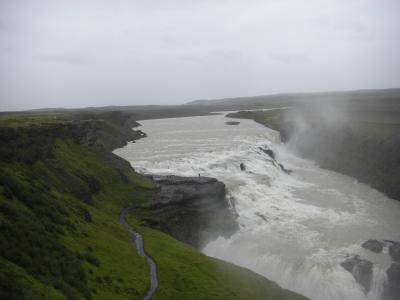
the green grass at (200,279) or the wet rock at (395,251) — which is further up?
the green grass at (200,279)

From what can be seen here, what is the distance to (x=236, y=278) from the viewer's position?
34406 mm

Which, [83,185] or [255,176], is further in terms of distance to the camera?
[255,176]

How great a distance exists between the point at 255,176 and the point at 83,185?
3704 centimetres

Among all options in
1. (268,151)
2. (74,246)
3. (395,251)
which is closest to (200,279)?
(74,246)

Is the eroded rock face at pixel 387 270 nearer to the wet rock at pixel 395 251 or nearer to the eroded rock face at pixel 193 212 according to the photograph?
the wet rock at pixel 395 251

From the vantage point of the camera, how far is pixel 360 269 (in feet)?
129

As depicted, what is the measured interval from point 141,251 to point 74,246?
8.08 m

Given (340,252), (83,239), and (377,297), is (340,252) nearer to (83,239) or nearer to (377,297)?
(377,297)

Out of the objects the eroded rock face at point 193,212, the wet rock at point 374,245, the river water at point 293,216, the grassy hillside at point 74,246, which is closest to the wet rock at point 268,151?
the river water at point 293,216

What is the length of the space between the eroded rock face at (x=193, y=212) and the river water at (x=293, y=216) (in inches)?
→ 76.8

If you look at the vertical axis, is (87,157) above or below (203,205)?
above

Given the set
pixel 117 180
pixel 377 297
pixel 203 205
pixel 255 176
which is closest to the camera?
pixel 377 297

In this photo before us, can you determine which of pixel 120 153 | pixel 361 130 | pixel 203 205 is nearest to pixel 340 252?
pixel 203 205

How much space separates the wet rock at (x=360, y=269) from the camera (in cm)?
3816
